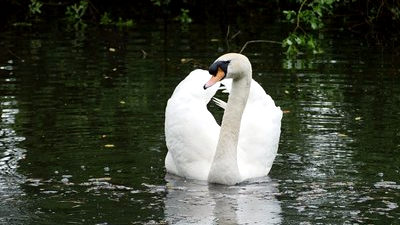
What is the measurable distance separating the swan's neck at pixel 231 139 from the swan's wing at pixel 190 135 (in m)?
0.23

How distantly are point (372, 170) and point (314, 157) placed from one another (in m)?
0.74

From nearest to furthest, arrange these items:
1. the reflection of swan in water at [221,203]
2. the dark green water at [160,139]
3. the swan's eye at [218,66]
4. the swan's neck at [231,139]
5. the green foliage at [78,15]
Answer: the reflection of swan in water at [221,203]
the dark green water at [160,139]
the swan's eye at [218,66]
the swan's neck at [231,139]
the green foliage at [78,15]

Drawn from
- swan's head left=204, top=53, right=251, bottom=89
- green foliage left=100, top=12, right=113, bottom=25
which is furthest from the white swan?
green foliage left=100, top=12, right=113, bottom=25

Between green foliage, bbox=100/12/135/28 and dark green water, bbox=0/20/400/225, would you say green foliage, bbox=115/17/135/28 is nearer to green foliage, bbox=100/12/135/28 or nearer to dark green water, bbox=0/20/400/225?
green foliage, bbox=100/12/135/28

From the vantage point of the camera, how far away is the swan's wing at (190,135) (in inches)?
404

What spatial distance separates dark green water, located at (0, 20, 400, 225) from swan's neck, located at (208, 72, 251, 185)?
14 centimetres

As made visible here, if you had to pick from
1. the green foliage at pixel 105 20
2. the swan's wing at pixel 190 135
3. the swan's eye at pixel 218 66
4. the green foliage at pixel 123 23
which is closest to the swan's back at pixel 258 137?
the swan's wing at pixel 190 135

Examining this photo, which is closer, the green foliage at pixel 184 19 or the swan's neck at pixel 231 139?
the swan's neck at pixel 231 139

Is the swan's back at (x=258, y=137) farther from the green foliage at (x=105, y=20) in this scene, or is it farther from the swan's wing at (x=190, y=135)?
the green foliage at (x=105, y=20)

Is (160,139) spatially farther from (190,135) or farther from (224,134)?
(224,134)

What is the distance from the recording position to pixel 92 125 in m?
12.6

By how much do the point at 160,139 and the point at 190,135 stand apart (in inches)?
64.6

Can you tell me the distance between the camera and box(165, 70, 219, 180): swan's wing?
33.7 feet

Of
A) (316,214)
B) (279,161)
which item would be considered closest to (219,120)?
(279,161)
